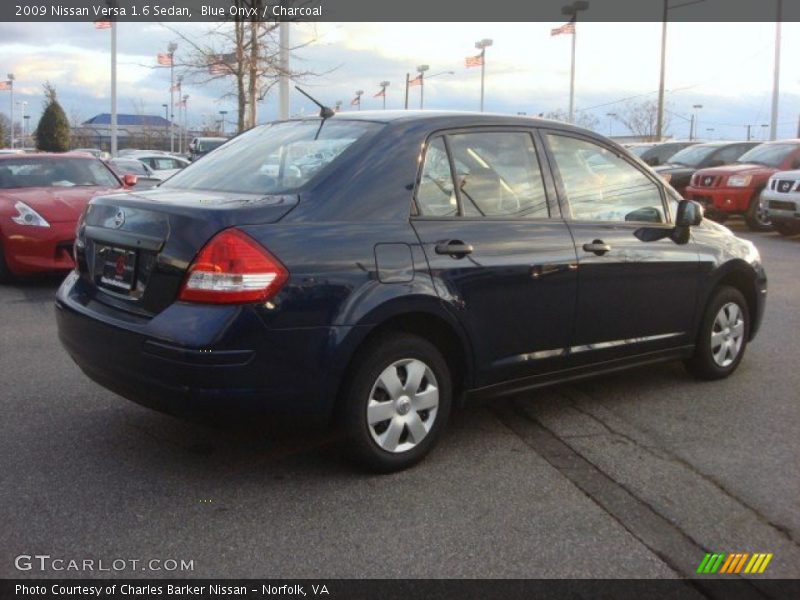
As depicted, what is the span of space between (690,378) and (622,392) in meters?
0.62

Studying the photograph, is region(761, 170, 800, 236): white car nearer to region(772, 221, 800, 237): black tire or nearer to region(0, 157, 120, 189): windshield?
region(772, 221, 800, 237): black tire

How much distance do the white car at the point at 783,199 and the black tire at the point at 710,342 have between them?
9480 mm

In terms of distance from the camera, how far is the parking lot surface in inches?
124

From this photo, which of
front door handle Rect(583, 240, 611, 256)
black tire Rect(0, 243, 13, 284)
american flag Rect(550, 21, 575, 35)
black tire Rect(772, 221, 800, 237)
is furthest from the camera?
american flag Rect(550, 21, 575, 35)

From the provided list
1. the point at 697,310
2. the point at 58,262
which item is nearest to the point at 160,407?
the point at 697,310

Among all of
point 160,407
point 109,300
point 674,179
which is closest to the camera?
point 160,407

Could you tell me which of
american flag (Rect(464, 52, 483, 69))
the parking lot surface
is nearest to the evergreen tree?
american flag (Rect(464, 52, 483, 69))

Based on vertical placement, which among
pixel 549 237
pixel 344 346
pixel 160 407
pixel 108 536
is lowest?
pixel 108 536

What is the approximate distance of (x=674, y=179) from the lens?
59.5ft

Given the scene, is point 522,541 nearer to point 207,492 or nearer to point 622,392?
point 207,492

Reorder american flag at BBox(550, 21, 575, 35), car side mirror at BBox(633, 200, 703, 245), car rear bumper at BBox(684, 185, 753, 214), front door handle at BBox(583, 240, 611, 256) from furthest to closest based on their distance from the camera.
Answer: american flag at BBox(550, 21, 575, 35)
car rear bumper at BBox(684, 185, 753, 214)
car side mirror at BBox(633, 200, 703, 245)
front door handle at BBox(583, 240, 611, 256)

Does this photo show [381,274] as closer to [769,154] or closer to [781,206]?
[781,206]

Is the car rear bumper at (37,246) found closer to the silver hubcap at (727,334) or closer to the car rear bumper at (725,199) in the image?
the silver hubcap at (727,334)

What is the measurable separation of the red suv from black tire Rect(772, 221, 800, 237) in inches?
7.9
